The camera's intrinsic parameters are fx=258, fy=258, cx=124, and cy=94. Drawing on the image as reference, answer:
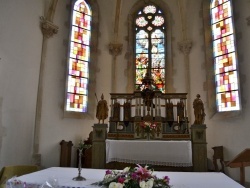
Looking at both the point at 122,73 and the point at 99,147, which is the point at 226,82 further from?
the point at 99,147

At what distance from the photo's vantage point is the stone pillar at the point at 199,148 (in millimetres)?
7078

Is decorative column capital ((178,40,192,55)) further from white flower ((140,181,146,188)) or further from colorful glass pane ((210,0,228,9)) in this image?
white flower ((140,181,146,188))

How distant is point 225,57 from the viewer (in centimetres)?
948

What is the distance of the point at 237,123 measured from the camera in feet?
27.9

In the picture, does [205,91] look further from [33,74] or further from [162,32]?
[33,74]

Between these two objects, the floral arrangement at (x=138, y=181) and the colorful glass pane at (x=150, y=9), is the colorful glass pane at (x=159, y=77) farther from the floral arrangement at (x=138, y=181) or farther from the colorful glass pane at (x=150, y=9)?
the floral arrangement at (x=138, y=181)

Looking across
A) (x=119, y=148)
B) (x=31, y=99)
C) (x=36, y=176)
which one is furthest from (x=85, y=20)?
(x=36, y=176)

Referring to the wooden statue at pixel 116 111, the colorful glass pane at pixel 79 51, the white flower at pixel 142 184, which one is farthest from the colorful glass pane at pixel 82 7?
the white flower at pixel 142 184

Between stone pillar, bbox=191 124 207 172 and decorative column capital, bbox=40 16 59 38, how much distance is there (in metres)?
5.98

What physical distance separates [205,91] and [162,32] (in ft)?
11.0

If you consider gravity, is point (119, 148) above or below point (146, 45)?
below

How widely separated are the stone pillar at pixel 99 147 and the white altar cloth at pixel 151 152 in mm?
275

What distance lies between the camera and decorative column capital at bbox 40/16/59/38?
9117 millimetres

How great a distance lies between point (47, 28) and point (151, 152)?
224 inches
